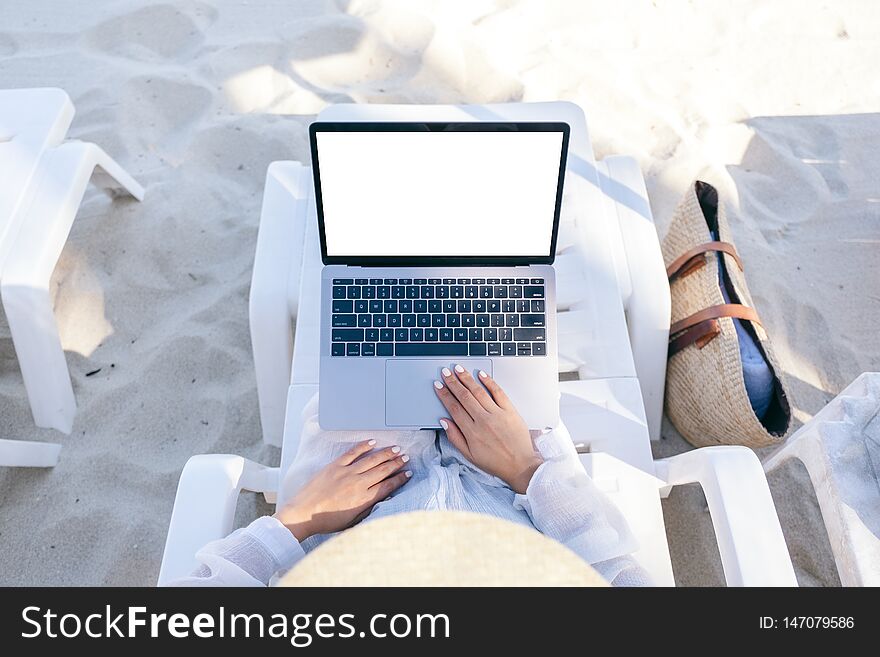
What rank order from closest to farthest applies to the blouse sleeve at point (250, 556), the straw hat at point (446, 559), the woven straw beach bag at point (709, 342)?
the straw hat at point (446, 559) → the blouse sleeve at point (250, 556) → the woven straw beach bag at point (709, 342)

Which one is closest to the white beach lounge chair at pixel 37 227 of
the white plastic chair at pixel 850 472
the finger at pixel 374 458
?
the finger at pixel 374 458

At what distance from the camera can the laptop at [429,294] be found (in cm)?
134

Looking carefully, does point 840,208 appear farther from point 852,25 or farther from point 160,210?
point 160,210

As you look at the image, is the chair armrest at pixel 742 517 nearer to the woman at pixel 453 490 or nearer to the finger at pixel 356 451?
the woman at pixel 453 490

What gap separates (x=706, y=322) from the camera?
1653mm

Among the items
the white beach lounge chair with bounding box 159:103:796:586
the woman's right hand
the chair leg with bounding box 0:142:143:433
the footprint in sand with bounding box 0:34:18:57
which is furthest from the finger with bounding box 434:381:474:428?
the footprint in sand with bounding box 0:34:18:57

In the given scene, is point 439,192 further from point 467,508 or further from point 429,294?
point 467,508

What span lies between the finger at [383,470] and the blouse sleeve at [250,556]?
179 mm

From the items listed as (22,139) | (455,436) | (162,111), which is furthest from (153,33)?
(455,436)

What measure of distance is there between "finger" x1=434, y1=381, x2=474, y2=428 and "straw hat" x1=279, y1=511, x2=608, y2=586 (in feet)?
1.44

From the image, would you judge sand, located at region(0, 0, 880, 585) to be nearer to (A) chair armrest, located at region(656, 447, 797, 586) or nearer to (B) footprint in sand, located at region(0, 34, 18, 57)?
(B) footprint in sand, located at region(0, 34, 18, 57)

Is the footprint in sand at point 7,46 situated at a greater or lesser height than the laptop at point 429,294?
lesser

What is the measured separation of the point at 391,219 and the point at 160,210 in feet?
3.66

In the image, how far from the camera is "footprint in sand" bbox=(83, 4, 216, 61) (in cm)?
259
